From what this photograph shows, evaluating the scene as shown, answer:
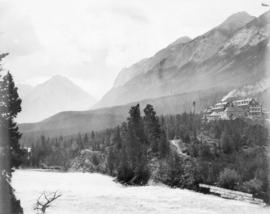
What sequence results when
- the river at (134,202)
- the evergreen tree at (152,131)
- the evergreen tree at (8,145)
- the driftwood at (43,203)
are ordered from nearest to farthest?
Result: 1. the driftwood at (43,203)
2. the evergreen tree at (8,145)
3. the river at (134,202)
4. the evergreen tree at (152,131)

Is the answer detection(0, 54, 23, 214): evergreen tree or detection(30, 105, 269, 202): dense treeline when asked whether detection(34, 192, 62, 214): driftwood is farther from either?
detection(30, 105, 269, 202): dense treeline

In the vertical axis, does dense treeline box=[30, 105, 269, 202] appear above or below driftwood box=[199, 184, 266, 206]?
above

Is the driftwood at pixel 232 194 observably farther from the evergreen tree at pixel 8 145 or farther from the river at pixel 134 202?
the evergreen tree at pixel 8 145

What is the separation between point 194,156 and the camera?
95.8 metres

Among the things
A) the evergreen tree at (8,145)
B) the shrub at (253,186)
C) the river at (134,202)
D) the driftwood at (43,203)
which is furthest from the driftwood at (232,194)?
the evergreen tree at (8,145)

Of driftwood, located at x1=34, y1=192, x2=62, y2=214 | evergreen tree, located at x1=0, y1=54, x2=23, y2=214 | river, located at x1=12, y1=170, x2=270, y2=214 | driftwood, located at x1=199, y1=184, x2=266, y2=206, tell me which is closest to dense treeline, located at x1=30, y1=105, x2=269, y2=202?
driftwood, located at x1=199, y1=184, x2=266, y2=206

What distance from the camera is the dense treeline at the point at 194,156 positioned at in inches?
3098

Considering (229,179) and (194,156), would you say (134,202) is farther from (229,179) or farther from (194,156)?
(194,156)

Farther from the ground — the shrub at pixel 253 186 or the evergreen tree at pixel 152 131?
the evergreen tree at pixel 152 131

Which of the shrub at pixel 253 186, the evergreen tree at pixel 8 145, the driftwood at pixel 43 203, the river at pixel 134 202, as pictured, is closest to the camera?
the driftwood at pixel 43 203

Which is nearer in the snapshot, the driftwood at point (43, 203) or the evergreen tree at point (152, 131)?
the driftwood at point (43, 203)

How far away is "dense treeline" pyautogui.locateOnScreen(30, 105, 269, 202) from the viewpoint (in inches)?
3098

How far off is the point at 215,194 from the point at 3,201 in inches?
1782

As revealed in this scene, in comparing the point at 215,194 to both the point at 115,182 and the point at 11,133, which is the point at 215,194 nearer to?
the point at 115,182
